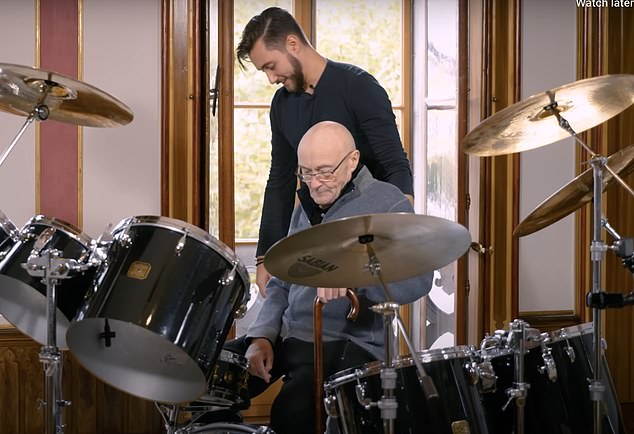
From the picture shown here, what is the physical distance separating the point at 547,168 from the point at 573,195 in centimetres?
136

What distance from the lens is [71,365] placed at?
3.63 m

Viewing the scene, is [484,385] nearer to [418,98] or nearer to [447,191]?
[447,191]

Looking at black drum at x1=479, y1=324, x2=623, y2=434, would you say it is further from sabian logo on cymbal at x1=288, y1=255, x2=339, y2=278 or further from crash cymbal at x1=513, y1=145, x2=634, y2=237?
sabian logo on cymbal at x1=288, y1=255, x2=339, y2=278

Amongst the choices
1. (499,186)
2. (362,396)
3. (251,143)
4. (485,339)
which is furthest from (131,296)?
(251,143)

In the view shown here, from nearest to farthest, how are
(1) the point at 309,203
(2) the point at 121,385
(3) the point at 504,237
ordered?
1. (2) the point at 121,385
2. (1) the point at 309,203
3. (3) the point at 504,237

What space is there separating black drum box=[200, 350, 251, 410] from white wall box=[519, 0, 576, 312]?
6.14ft

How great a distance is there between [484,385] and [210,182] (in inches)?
72.8

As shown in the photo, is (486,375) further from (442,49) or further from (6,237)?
(442,49)

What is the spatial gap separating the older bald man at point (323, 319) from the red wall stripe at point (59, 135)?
120 centimetres

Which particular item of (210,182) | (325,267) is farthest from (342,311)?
(210,182)

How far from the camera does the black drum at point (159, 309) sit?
7.45 ft

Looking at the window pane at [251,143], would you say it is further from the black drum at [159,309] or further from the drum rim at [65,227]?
the black drum at [159,309]

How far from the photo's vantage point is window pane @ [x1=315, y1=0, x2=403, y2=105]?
15.3 ft

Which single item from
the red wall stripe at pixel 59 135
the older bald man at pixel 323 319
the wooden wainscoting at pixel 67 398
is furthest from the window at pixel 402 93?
the older bald man at pixel 323 319
